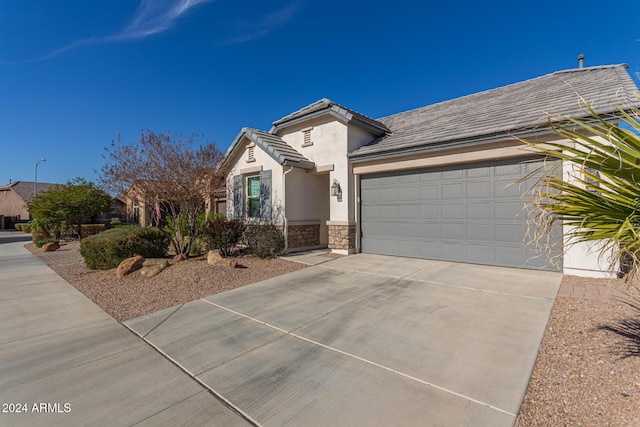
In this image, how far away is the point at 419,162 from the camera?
8.82 metres

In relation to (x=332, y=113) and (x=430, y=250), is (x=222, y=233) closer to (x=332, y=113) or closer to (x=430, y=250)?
(x=332, y=113)

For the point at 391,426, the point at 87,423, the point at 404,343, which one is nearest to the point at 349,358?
the point at 404,343

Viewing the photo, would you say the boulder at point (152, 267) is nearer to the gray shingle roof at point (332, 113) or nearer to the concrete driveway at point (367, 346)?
the concrete driveway at point (367, 346)

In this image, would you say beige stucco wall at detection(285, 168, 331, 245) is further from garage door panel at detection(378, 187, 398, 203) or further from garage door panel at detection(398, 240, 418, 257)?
garage door panel at detection(398, 240, 418, 257)

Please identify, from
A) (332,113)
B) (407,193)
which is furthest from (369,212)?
(332,113)

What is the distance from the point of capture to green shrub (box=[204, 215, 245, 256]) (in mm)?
9148

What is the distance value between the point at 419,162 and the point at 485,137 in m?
1.87

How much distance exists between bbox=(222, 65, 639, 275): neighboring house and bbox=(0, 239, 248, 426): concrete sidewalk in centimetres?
638

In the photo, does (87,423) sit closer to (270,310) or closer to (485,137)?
(270,310)

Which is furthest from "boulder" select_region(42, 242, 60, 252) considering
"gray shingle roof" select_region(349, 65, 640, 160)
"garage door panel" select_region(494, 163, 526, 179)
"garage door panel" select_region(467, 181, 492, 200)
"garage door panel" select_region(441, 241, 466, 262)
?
"garage door panel" select_region(494, 163, 526, 179)

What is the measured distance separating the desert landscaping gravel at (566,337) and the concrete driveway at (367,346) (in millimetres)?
187

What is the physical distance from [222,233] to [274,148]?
3.58 meters

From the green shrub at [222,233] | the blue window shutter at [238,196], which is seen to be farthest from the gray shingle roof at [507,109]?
the blue window shutter at [238,196]

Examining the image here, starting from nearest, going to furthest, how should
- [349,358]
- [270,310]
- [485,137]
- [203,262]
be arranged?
[349,358] → [270,310] → [485,137] → [203,262]
